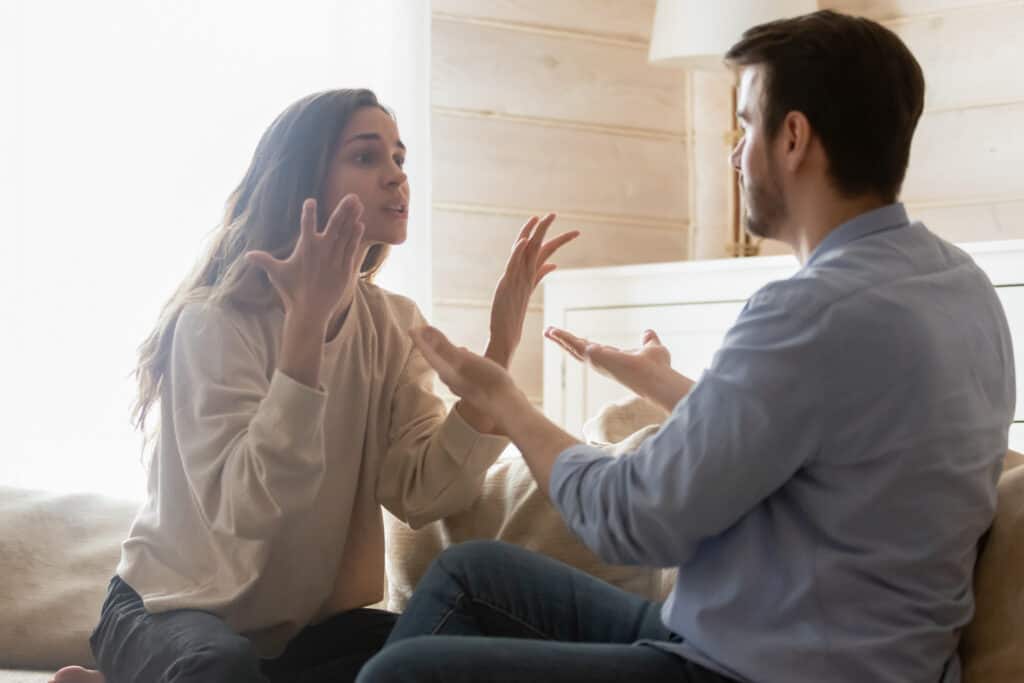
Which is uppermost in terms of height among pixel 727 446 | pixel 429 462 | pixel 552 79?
pixel 552 79

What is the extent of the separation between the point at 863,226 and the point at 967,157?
2185mm

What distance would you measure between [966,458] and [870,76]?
0.36m

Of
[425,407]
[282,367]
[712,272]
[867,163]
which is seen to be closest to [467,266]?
[712,272]

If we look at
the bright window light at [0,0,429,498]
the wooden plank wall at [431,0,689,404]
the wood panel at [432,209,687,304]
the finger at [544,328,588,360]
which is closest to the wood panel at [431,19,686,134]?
the wooden plank wall at [431,0,689,404]

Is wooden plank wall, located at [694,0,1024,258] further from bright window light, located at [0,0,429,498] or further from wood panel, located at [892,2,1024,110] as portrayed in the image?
bright window light, located at [0,0,429,498]

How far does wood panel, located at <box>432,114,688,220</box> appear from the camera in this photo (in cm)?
334

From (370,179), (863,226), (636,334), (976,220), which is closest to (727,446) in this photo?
(863,226)

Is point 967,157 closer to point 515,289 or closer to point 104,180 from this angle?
point 515,289

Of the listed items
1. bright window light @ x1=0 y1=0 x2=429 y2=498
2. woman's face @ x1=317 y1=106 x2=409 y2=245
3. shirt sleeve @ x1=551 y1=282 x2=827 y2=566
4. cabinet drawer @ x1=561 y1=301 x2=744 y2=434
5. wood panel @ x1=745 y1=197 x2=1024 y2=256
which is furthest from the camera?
wood panel @ x1=745 y1=197 x2=1024 y2=256

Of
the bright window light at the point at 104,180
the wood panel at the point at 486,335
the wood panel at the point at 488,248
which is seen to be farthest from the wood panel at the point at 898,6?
the bright window light at the point at 104,180

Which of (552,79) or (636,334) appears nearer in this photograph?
(636,334)

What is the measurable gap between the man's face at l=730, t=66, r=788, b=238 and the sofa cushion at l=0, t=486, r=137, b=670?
3.94 feet

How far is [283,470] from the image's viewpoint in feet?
5.03

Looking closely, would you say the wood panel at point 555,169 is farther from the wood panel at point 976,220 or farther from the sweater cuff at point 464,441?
the sweater cuff at point 464,441
